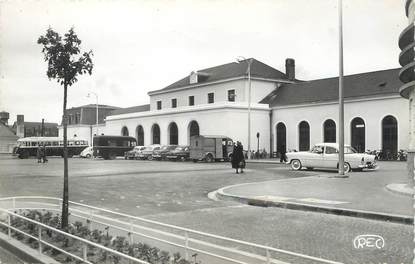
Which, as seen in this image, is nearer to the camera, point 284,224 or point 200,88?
point 284,224

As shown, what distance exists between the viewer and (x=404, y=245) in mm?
7641

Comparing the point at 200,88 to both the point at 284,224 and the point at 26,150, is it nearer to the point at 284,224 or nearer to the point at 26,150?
the point at 26,150

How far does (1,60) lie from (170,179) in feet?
47.0

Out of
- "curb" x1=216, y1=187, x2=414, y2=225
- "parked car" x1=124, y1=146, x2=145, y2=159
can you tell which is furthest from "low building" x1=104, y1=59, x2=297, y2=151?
"curb" x1=216, y1=187, x2=414, y2=225

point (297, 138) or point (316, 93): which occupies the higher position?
point (316, 93)

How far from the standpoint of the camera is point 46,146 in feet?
198

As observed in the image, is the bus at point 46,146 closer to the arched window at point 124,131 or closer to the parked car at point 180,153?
the arched window at point 124,131

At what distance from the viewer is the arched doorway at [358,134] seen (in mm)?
41344

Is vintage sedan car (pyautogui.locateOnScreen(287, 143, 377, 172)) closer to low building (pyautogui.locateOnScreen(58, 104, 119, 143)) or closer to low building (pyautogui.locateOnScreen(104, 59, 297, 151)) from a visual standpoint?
low building (pyautogui.locateOnScreen(104, 59, 297, 151))

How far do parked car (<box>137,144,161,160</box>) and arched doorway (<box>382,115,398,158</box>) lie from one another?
2115 cm

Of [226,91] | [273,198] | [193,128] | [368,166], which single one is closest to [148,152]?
[193,128]

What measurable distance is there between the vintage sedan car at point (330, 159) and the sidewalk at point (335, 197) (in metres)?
6.37

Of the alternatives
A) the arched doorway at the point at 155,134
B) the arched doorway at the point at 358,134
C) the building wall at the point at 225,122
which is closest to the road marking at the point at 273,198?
the arched doorway at the point at 358,134

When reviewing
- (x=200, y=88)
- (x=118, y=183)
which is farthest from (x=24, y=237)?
(x=200, y=88)
